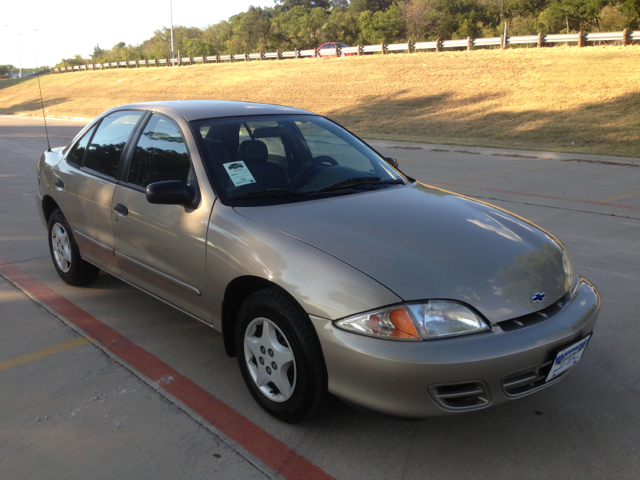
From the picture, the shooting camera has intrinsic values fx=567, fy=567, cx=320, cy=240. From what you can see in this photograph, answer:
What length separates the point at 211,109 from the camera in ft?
12.5

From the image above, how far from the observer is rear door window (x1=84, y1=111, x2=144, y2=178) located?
4.06 metres

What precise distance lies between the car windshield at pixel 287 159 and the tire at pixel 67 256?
1.85m

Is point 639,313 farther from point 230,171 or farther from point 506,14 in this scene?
point 506,14

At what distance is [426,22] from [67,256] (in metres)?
58.3

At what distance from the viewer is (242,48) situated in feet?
252

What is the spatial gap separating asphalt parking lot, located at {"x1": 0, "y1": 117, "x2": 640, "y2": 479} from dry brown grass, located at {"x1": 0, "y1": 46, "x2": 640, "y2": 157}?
40.4 feet

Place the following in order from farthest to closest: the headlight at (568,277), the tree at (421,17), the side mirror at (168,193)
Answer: the tree at (421,17), the side mirror at (168,193), the headlight at (568,277)

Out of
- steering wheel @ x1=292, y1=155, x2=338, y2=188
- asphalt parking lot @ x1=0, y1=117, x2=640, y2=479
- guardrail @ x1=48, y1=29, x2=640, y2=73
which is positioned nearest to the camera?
asphalt parking lot @ x1=0, y1=117, x2=640, y2=479

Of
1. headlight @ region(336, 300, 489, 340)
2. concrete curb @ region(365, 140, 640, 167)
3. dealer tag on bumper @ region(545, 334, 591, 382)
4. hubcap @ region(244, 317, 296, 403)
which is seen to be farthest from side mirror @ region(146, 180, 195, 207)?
concrete curb @ region(365, 140, 640, 167)

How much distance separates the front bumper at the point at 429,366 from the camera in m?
2.31

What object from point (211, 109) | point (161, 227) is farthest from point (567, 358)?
point (211, 109)

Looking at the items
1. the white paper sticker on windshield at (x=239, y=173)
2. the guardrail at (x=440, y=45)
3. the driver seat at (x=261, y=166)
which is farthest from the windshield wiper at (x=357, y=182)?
the guardrail at (x=440, y=45)

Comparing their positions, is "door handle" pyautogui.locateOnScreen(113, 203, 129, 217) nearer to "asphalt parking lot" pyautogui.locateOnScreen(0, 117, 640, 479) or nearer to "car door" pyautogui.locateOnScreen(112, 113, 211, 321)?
"car door" pyautogui.locateOnScreen(112, 113, 211, 321)

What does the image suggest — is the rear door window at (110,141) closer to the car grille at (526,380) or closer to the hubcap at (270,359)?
the hubcap at (270,359)
